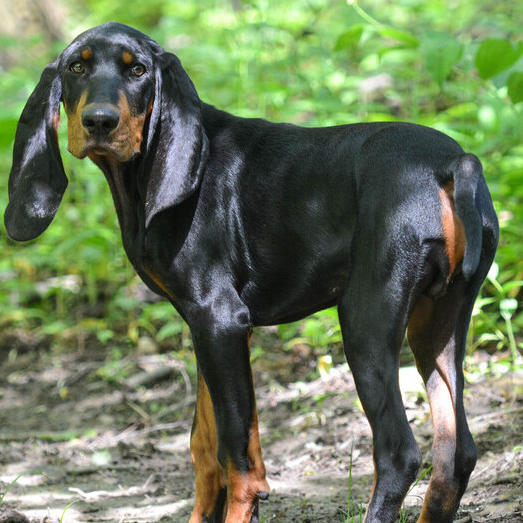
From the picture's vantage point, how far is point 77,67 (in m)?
3.20

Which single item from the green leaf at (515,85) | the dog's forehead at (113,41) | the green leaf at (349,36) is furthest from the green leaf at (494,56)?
the dog's forehead at (113,41)

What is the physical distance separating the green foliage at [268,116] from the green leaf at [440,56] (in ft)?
3.05

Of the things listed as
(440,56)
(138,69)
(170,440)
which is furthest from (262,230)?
(170,440)

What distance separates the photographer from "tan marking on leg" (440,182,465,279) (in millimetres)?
2740

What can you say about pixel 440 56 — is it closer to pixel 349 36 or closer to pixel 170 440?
pixel 349 36

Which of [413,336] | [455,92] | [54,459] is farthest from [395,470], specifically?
[455,92]

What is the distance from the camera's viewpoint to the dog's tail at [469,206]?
258 centimetres

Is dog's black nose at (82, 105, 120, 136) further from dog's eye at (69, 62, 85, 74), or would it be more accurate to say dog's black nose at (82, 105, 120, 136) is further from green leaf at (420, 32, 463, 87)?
green leaf at (420, 32, 463, 87)

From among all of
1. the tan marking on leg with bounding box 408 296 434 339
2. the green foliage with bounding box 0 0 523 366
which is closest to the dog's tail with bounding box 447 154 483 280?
the tan marking on leg with bounding box 408 296 434 339

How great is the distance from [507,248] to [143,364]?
3.36 metres

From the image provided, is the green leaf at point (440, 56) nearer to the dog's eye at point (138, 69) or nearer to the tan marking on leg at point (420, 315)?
the tan marking on leg at point (420, 315)

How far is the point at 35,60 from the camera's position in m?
8.83

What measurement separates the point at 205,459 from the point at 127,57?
1825 mm

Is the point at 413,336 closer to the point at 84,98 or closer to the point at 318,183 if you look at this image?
the point at 318,183
